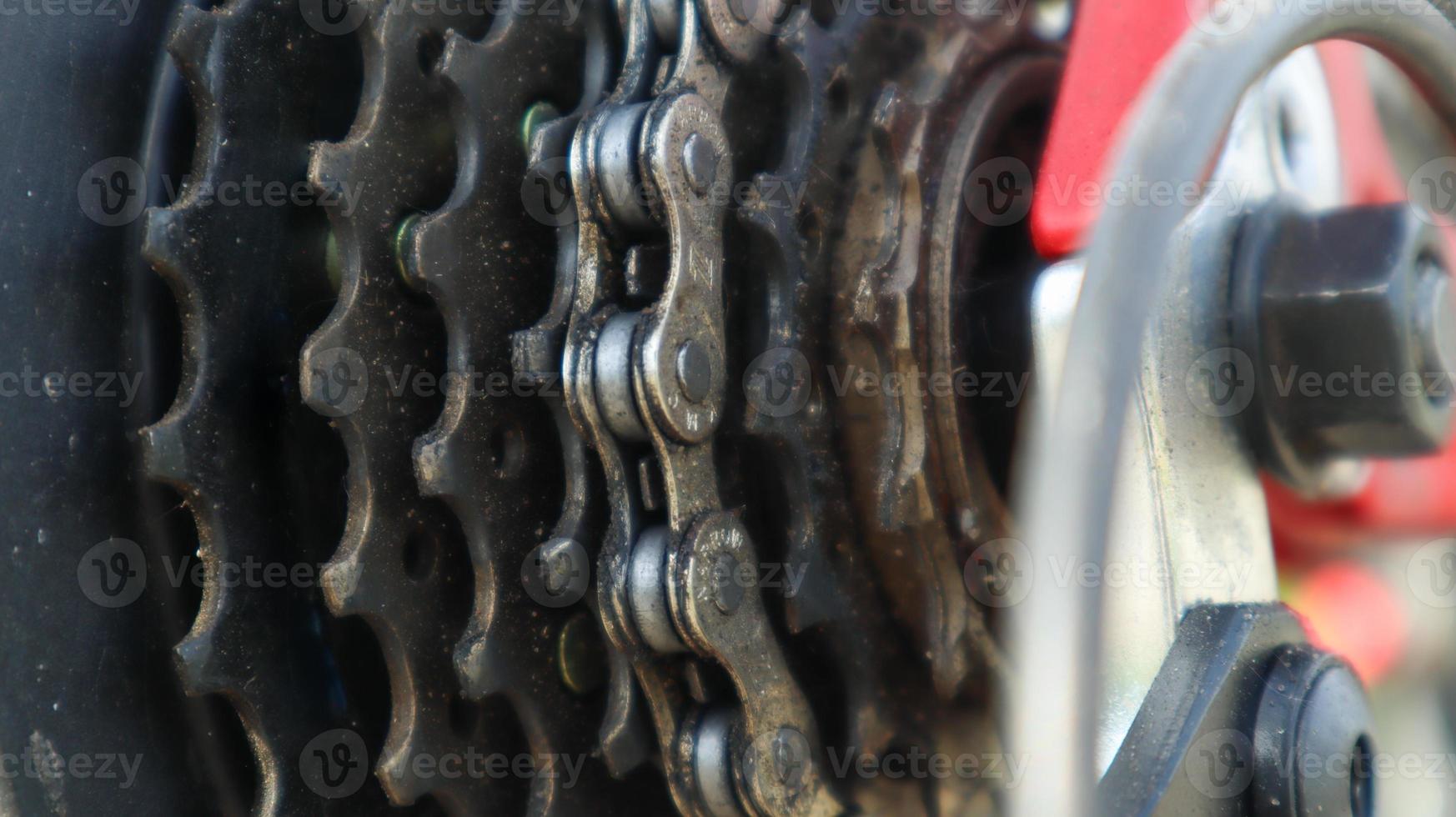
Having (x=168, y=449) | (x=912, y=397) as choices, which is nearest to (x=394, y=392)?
(x=168, y=449)

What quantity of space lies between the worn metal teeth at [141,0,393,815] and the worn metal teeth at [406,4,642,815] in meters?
0.10

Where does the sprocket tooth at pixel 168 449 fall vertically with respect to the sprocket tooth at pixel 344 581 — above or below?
above

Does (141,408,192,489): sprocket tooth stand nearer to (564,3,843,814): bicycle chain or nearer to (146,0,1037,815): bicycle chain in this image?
(146,0,1037,815): bicycle chain

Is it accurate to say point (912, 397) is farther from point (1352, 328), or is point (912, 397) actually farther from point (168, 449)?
point (168, 449)

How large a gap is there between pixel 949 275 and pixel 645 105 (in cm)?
18

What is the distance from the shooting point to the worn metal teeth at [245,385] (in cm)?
62

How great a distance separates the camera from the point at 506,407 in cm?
63

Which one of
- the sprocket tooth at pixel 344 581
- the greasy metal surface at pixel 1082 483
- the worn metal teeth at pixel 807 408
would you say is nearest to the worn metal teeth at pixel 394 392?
the sprocket tooth at pixel 344 581

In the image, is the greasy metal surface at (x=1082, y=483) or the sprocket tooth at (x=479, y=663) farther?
the sprocket tooth at (x=479, y=663)

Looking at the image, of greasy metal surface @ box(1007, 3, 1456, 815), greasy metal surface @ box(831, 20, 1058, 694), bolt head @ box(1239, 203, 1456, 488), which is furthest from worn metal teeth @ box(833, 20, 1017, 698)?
greasy metal surface @ box(1007, 3, 1456, 815)

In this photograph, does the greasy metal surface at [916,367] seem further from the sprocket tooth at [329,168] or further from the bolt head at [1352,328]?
the sprocket tooth at [329,168]

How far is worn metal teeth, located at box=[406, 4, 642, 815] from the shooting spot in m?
0.61

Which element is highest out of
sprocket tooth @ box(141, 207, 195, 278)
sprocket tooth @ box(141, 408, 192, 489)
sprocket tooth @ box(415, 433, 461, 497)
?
sprocket tooth @ box(141, 207, 195, 278)

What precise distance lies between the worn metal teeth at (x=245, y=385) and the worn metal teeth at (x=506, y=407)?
101 millimetres
